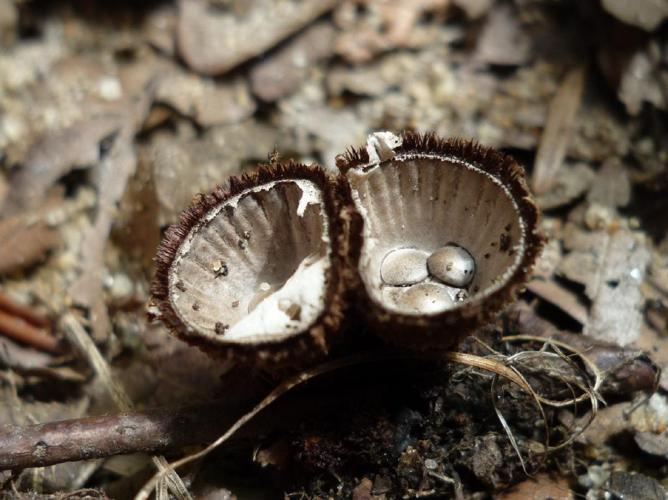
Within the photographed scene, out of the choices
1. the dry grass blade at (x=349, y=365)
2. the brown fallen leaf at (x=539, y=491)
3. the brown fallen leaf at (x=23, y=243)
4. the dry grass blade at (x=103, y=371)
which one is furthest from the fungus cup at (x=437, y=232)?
the brown fallen leaf at (x=23, y=243)

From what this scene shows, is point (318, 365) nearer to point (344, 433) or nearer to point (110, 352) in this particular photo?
point (344, 433)

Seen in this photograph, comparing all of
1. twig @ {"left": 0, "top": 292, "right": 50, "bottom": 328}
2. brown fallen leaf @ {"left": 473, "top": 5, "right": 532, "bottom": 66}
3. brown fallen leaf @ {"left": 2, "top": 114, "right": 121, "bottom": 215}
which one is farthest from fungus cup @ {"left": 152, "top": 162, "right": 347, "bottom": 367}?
brown fallen leaf @ {"left": 473, "top": 5, "right": 532, "bottom": 66}

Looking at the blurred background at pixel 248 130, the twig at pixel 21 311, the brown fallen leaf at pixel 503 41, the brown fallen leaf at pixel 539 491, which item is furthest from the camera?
the brown fallen leaf at pixel 503 41

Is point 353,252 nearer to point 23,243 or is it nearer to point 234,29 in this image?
point 23,243

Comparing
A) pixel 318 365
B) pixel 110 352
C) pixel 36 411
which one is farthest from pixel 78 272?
pixel 318 365

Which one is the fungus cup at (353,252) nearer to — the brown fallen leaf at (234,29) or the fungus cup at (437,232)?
the fungus cup at (437,232)

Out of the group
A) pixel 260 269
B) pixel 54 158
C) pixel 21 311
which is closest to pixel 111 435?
pixel 260 269

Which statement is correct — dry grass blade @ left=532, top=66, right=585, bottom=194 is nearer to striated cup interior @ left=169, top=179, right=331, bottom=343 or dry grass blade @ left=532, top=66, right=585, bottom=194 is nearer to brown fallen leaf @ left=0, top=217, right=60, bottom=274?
striated cup interior @ left=169, top=179, right=331, bottom=343

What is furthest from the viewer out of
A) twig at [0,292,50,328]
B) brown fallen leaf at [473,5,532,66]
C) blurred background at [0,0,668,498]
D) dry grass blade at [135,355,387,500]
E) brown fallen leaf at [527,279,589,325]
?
brown fallen leaf at [473,5,532,66]
